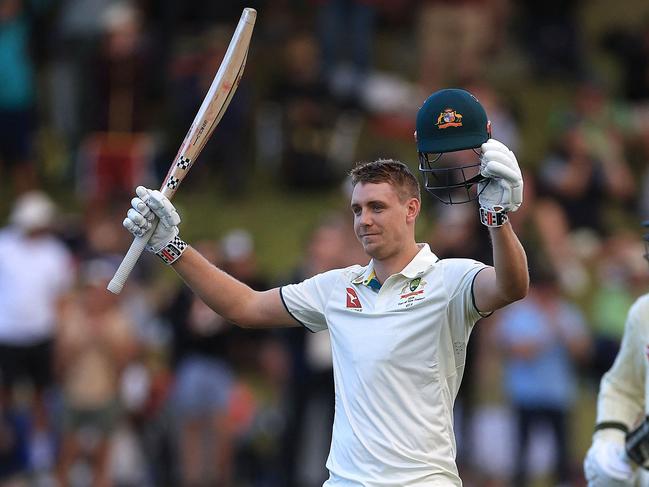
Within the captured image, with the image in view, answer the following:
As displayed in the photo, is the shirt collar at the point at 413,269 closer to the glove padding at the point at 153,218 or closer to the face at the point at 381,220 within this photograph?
the face at the point at 381,220

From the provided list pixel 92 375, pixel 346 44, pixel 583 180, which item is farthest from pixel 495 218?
pixel 346 44

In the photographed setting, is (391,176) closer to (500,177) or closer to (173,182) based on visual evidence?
(500,177)

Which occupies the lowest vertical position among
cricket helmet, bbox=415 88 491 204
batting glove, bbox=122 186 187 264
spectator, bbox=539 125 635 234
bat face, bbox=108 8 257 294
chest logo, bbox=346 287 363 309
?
chest logo, bbox=346 287 363 309

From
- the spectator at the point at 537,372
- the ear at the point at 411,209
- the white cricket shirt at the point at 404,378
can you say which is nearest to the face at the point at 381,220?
the ear at the point at 411,209

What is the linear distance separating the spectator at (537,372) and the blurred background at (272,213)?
18 millimetres

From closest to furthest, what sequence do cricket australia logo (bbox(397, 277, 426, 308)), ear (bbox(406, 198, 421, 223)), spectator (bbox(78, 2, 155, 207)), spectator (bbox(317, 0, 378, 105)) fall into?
cricket australia logo (bbox(397, 277, 426, 308)) < ear (bbox(406, 198, 421, 223)) < spectator (bbox(78, 2, 155, 207)) < spectator (bbox(317, 0, 378, 105))

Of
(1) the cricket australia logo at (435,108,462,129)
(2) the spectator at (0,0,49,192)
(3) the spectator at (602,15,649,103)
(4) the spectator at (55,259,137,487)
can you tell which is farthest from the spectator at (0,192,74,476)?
(3) the spectator at (602,15,649,103)

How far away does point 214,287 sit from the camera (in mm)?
6891

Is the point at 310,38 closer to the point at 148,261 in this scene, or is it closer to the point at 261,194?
the point at 261,194

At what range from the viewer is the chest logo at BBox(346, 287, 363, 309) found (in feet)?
21.5

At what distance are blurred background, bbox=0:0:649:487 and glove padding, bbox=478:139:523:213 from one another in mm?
5623

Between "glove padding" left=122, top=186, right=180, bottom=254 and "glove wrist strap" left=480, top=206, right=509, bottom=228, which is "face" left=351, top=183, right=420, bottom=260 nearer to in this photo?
"glove wrist strap" left=480, top=206, right=509, bottom=228

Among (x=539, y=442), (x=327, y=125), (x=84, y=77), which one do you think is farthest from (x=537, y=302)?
(x=84, y=77)

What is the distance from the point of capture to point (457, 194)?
45.1ft
